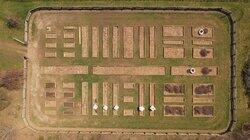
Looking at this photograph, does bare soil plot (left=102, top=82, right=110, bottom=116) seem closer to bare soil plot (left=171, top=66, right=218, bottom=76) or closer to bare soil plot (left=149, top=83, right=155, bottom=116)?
bare soil plot (left=149, top=83, right=155, bottom=116)

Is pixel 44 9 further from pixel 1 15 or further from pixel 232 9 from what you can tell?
pixel 232 9

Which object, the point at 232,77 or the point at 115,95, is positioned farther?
the point at 115,95

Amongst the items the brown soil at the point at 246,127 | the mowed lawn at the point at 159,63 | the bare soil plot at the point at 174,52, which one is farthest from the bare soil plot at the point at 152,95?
the brown soil at the point at 246,127

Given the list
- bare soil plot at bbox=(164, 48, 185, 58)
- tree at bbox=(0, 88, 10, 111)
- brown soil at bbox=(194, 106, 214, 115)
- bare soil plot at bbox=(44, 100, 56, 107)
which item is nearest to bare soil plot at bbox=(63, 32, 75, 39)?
bare soil plot at bbox=(44, 100, 56, 107)

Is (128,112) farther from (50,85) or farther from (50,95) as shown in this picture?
(50,85)

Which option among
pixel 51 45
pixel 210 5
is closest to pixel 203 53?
pixel 210 5

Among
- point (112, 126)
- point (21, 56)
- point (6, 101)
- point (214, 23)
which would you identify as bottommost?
point (112, 126)

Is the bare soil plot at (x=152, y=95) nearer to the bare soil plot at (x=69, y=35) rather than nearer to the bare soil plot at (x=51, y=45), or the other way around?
the bare soil plot at (x=69, y=35)

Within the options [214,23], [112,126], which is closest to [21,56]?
[112,126]
